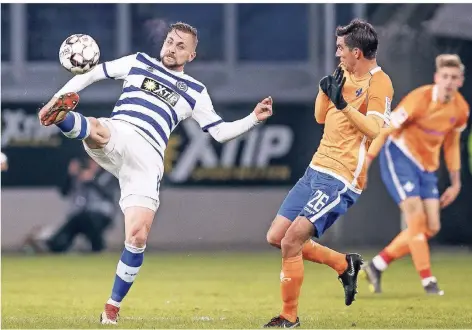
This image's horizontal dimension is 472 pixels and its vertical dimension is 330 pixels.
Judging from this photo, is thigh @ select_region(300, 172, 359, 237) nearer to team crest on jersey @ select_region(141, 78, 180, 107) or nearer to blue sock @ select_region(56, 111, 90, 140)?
team crest on jersey @ select_region(141, 78, 180, 107)

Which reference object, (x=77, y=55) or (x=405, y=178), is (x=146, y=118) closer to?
(x=77, y=55)

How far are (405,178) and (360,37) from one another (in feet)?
12.3

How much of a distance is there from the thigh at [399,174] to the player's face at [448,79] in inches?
28.8

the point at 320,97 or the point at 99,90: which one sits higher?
the point at 320,97

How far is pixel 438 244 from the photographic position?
63.3 feet

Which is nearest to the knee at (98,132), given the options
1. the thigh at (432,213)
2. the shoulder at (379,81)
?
the shoulder at (379,81)

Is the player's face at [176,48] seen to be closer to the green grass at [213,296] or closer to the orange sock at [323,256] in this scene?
the orange sock at [323,256]

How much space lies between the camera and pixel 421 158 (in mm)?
12266

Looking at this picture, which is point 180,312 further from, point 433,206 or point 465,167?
point 465,167

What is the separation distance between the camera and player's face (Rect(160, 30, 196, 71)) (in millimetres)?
9008

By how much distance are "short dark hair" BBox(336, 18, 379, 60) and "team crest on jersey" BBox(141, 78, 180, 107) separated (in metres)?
1.26

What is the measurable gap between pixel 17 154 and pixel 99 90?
5.42 feet

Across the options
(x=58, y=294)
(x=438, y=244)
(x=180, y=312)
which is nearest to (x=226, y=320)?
(x=180, y=312)

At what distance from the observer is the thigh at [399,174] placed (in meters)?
12.1
